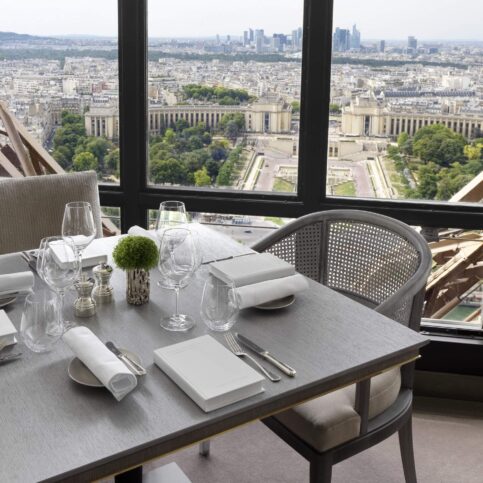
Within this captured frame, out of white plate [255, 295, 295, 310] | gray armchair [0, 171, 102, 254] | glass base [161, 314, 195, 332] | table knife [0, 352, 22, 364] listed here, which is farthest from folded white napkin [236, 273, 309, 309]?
gray armchair [0, 171, 102, 254]

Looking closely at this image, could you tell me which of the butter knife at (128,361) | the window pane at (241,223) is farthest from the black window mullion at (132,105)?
the butter knife at (128,361)

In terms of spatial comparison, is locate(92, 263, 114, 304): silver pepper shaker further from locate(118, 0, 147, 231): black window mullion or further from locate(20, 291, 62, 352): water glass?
locate(118, 0, 147, 231): black window mullion

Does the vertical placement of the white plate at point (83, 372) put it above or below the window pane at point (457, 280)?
above

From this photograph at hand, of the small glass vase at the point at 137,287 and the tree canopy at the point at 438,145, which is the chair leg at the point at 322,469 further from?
the tree canopy at the point at 438,145

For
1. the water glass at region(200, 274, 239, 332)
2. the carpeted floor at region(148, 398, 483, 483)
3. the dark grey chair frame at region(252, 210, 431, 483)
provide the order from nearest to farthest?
the water glass at region(200, 274, 239, 332)
the dark grey chair frame at region(252, 210, 431, 483)
the carpeted floor at region(148, 398, 483, 483)

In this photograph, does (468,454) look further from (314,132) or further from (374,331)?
(314,132)
